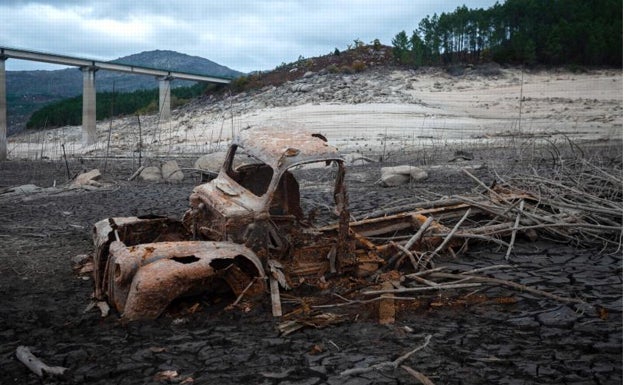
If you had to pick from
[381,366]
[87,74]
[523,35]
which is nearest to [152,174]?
[381,366]

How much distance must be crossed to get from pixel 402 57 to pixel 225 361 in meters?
33.5

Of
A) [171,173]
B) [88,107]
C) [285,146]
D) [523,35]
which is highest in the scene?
[523,35]

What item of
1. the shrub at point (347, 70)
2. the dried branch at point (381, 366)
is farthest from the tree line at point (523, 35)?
the dried branch at point (381, 366)

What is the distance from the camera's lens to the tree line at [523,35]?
32.6 meters

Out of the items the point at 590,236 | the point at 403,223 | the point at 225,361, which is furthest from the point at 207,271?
the point at 590,236

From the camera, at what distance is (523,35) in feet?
114

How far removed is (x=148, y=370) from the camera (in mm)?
3576

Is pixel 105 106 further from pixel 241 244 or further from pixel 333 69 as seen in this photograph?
pixel 241 244

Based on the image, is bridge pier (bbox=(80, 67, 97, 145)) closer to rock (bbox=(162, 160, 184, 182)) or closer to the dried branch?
rock (bbox=(162, 160, 184, 182))

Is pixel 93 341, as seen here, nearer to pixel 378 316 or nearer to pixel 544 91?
pixel 378 316

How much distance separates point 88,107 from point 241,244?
30.6 m

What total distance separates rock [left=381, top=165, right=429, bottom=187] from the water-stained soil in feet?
18.4

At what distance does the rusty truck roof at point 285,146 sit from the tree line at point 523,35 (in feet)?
101

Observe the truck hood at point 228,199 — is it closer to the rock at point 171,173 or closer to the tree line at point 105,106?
the rock at point 171,173
